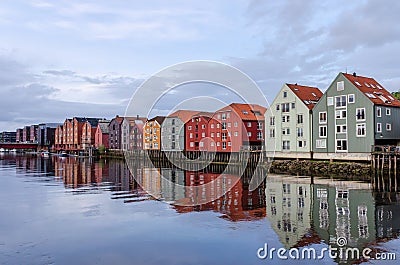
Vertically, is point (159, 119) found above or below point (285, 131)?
above

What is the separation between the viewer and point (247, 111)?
70188mm

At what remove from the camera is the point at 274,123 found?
58.4 m

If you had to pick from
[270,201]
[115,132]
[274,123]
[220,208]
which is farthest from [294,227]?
[115,132]

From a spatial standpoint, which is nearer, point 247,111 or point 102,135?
point 247,111

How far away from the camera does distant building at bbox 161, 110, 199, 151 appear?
83.0 m

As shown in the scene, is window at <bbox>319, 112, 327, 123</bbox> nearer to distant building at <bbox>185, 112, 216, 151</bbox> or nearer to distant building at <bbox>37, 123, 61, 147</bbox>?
distant building at <bbox>185, 112, 216, 151</bbox>

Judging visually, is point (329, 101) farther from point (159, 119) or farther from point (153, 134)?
point (153, 134)

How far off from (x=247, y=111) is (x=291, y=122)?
15741mm

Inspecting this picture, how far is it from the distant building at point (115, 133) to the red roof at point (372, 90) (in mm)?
71642

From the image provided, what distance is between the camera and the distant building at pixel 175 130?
83000 millimetres

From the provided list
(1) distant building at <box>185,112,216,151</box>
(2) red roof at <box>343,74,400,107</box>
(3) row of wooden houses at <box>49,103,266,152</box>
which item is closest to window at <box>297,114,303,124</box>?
(2) red roof at <box>343,74,400,107</box>

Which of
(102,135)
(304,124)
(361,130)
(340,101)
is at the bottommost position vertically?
(361,130)

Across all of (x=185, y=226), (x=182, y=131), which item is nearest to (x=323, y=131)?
(x=185, y=226)

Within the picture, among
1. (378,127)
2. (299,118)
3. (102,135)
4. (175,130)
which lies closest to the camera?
(378,127)
